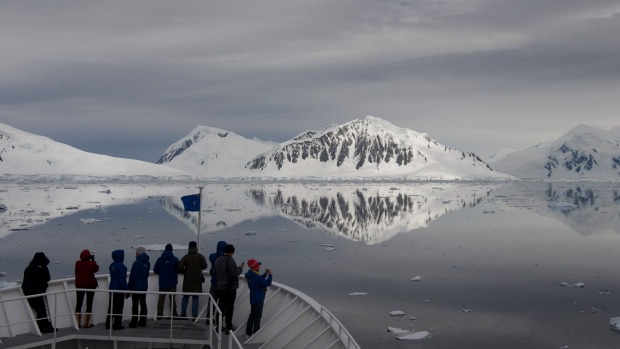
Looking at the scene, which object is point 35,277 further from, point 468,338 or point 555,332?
point 555,332

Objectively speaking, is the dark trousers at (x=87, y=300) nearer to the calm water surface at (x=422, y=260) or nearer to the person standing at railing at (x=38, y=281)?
the person standing at railing at (x=38, y=281)

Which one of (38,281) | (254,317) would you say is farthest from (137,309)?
(254,317)

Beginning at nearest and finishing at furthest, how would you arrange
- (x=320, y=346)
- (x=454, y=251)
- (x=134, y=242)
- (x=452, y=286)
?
(x=320, y=346) < (x=452, y=286) < (x=454, y=251) < (x=134, y=242)

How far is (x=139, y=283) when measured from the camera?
12.3 m

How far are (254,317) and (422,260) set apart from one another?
64.1 feet

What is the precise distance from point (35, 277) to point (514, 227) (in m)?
41.9

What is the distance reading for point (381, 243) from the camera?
38.0m

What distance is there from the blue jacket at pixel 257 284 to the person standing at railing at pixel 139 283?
214 cm

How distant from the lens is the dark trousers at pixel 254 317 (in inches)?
479

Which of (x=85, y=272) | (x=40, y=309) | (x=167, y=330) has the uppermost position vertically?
(x=85, y=272)

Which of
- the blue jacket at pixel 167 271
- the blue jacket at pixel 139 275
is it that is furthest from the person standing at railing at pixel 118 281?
the blue jacket at pixel 167 271

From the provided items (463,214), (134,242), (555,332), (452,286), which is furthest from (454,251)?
(463,214)

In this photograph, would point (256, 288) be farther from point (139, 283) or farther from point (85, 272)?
point (85, 272)

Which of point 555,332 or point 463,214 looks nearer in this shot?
point 555,332
